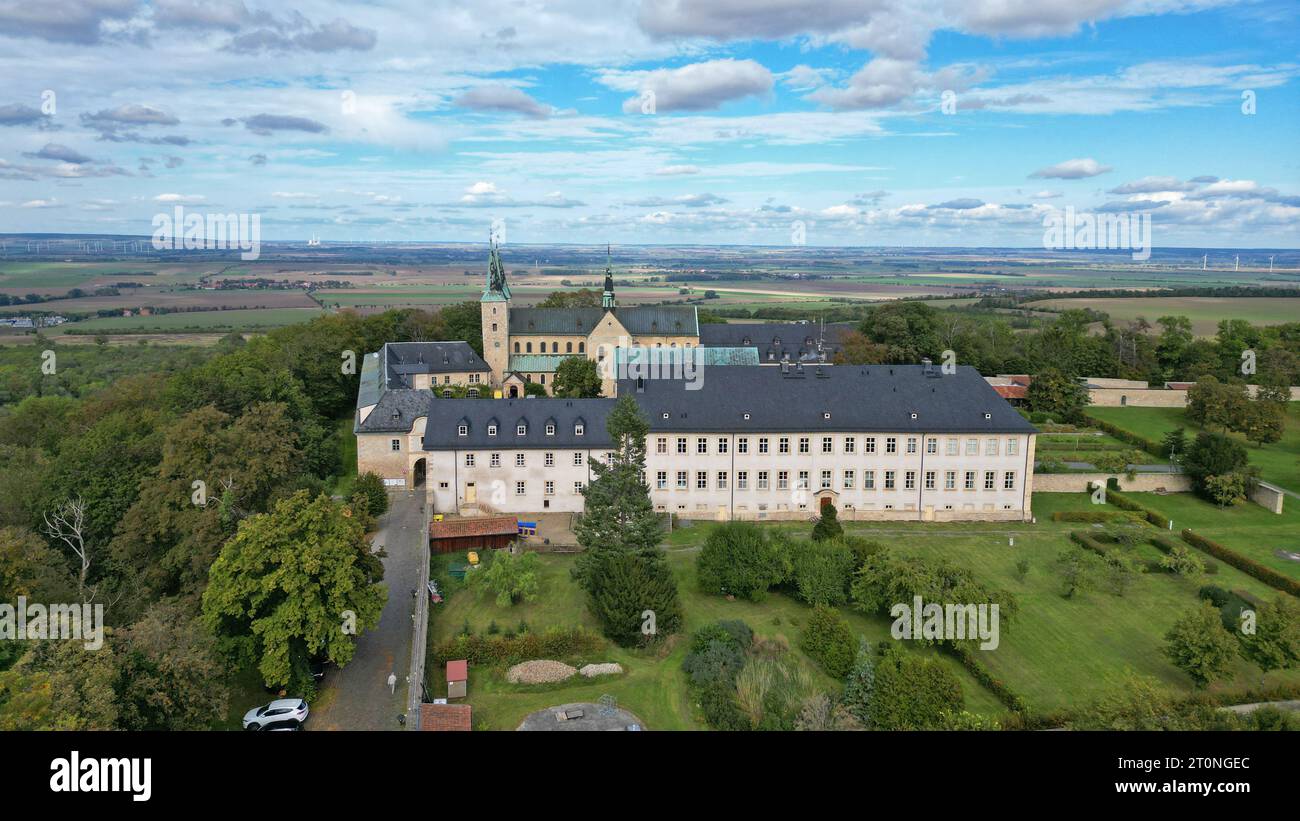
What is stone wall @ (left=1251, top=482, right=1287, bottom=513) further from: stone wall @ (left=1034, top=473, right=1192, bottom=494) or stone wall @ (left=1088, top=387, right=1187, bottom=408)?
stone wall @ (left=1088, top=387, right=1187, bottom=408)

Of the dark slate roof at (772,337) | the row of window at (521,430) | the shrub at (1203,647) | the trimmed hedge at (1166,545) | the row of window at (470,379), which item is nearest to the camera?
the shrub at (1203,647)

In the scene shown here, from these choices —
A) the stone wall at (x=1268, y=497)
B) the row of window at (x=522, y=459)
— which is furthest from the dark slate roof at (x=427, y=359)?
the stone wall at (x=1268, y=497)

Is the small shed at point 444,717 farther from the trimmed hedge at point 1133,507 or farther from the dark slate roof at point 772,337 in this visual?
the dark slate roof at point 772,337

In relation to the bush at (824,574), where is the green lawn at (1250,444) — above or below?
above

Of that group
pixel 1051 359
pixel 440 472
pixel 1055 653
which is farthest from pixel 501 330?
pixel 1055 653

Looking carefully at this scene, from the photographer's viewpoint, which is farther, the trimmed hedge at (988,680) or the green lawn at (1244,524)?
the green lawn at (1244,524)

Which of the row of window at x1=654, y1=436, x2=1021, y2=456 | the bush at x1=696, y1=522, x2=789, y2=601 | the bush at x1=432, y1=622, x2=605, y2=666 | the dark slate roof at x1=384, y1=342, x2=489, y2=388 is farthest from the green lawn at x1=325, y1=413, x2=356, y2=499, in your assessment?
the bush at x1=696, y1=522, x2=789, y2=601
